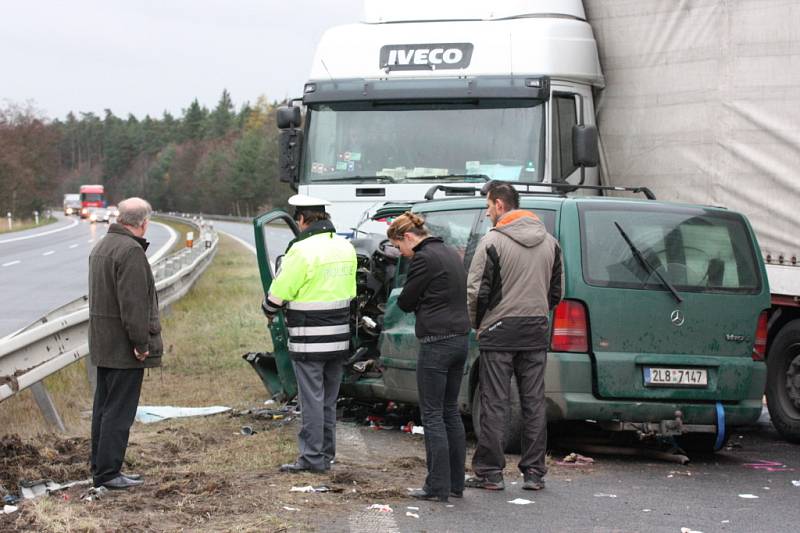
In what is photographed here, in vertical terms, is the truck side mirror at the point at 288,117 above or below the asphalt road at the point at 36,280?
above

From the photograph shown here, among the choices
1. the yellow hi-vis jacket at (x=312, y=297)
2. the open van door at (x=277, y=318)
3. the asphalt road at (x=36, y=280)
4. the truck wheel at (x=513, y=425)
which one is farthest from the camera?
the asphalt road at (x=36, y=280)

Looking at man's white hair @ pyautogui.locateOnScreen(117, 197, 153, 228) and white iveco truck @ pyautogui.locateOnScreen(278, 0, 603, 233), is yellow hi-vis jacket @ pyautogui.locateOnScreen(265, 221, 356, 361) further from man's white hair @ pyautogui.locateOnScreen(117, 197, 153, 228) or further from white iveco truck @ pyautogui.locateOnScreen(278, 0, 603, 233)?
white iveco truck @ pyautogui.locateOnScreen(278, 0, 603, 233)

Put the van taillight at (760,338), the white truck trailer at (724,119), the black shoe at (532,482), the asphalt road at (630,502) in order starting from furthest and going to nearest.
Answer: the white truck trailer at (724,119)
the van taillight at (760,338)
the black shoe at (532,482)
the asphalt road at (630,502)

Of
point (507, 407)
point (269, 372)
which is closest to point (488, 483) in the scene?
point (507, 407)

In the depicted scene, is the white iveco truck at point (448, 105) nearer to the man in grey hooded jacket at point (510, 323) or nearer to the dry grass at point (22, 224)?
the man in grey hooded jacket at point (510, 323)

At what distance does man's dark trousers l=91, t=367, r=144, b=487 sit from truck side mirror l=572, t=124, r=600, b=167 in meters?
5.77

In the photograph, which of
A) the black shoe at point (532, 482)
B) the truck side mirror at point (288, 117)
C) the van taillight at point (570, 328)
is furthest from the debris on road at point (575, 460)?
the truck side mirror at point (288, 117)

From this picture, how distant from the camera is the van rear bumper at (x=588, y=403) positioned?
334 inches

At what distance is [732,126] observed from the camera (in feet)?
34.3

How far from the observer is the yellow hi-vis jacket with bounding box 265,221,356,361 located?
321 inches

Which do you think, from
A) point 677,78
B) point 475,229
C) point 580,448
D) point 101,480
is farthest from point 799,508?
point 677,78

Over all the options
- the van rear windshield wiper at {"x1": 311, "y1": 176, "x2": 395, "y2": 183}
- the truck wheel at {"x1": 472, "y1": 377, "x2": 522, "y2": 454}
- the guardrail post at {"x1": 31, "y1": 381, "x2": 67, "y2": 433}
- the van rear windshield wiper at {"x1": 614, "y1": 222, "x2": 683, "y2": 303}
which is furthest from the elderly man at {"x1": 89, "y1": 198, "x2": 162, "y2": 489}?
the van rear windshield wiper at {"x1": 311, "y1": 176, "x2": 395, "y2": 183}

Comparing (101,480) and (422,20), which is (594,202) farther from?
(422,20)

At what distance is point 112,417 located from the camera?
755cm
